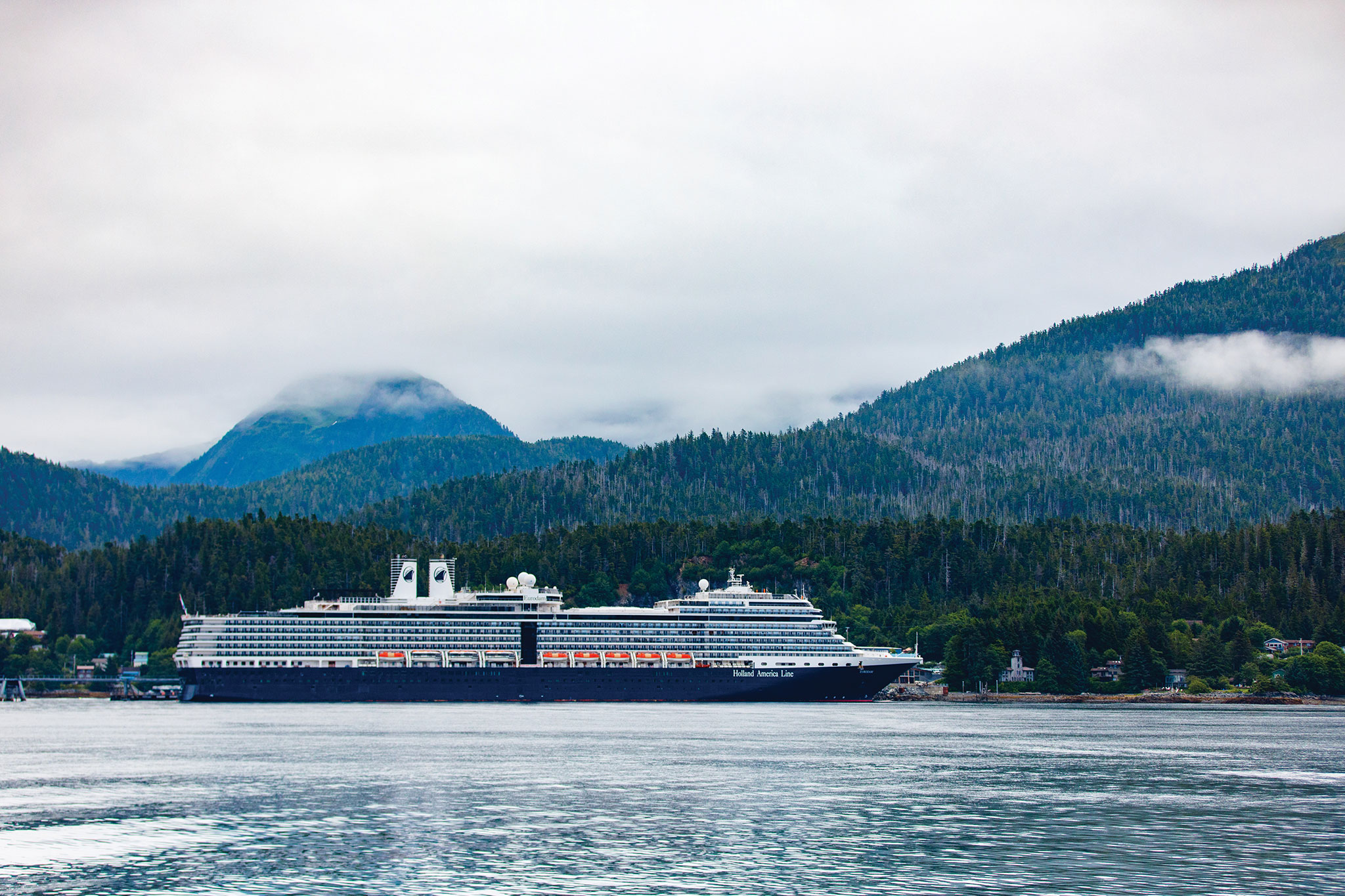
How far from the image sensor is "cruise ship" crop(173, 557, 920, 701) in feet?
519

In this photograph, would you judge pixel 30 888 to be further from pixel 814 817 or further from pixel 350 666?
pixel 350 666

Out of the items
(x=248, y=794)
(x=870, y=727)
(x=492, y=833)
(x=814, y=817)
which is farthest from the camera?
(x=870, y=727)

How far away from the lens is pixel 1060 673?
7008 inches

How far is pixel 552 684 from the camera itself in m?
160

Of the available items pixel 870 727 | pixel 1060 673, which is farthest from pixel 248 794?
pixel 1060 673

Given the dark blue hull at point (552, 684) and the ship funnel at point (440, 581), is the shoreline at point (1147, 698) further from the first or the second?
the ship funnel at point (440, 581)

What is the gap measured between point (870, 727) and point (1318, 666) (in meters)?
81.7

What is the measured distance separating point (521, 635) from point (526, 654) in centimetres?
259

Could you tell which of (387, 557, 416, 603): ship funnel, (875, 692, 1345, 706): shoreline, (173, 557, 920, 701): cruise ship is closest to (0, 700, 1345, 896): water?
(173, 557, 920, 701): cruise ship

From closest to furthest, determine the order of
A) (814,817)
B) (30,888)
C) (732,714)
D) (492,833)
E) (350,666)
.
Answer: (30,888), (492,833), (814,817), (732,714), (350,666)

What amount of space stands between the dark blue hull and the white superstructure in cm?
139

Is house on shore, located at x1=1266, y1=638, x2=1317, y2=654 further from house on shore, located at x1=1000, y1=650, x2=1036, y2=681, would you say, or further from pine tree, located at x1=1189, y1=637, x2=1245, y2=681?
house on shore, located at x1=1000, y1=650, x2=1036, y2=681

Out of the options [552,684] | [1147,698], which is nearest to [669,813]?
[552,684]

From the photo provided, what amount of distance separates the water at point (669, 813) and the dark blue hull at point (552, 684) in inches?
2121
